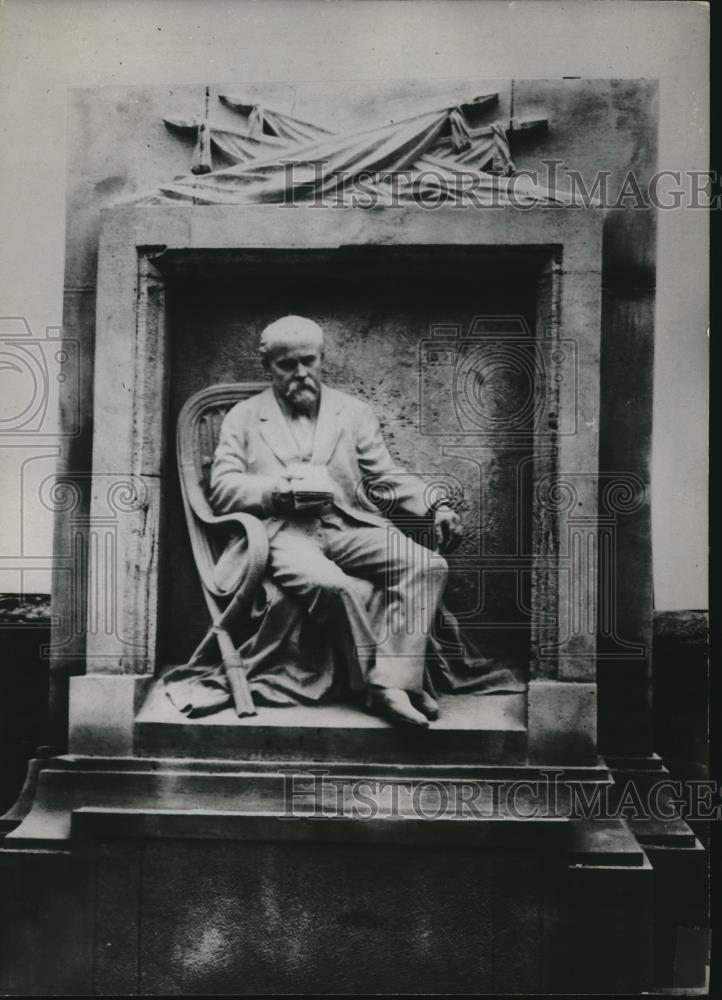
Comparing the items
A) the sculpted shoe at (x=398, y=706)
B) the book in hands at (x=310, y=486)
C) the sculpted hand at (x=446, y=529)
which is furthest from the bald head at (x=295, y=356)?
the sculpted shoe at (x=398, y=706)

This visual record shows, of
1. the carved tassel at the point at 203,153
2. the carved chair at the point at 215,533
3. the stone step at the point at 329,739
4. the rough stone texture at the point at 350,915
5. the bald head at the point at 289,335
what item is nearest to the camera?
the rough stone texture at the point at 350,915

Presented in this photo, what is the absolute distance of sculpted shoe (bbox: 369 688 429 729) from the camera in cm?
514

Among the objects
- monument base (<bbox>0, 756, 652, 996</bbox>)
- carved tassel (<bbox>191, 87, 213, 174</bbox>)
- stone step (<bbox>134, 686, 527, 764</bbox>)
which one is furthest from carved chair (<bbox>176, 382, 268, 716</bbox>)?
carved tassel (<bbox>191, 87, 213, 174</bbox>)

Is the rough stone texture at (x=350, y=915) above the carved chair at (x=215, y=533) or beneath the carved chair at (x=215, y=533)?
beneath

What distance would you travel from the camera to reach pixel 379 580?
5.37 metres

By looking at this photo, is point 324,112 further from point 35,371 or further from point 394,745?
point 394,745

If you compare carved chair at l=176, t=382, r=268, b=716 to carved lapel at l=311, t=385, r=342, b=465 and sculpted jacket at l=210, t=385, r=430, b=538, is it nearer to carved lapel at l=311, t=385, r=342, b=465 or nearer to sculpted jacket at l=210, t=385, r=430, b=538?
sculpted jacket at l=210, t=385, r=430, b=538

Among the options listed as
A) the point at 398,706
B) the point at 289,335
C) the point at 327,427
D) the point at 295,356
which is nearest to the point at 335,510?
the point at 327,427

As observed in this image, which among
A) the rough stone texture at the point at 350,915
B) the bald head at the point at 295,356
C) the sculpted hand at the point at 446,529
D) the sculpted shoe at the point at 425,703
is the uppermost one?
the bald head at the point at 295,356

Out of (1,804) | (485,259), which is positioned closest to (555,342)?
(485,259)

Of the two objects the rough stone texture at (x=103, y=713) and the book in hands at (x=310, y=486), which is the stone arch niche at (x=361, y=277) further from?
the book in hands at (x=310, y=486)

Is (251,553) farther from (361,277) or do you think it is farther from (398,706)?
(361,277)

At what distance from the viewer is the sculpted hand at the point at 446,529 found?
541 centimetres

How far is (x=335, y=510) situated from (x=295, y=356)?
0.80 metres
